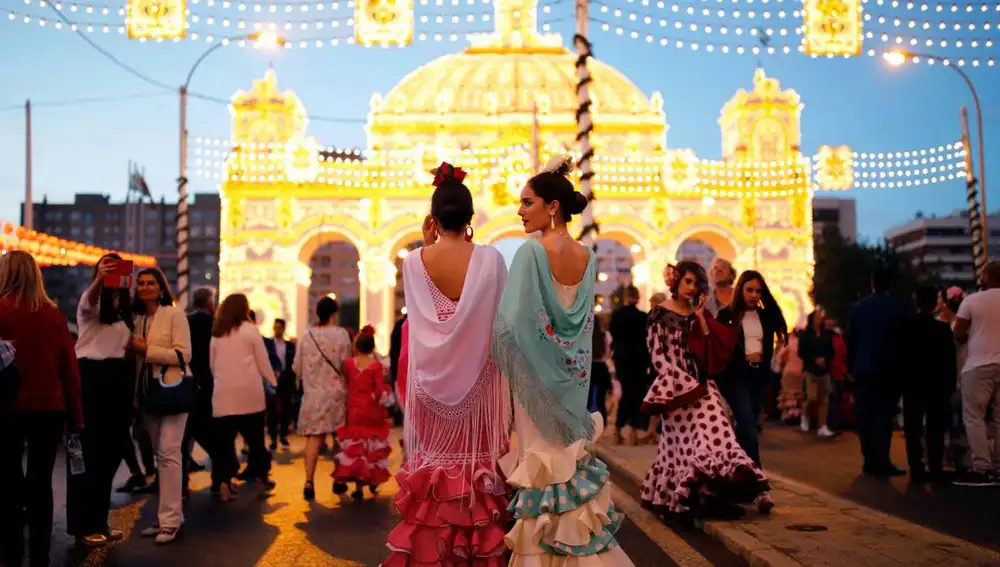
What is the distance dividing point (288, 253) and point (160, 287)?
3151cm

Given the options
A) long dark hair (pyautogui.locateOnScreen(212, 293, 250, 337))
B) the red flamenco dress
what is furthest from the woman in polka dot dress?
long dark hair (pyautogui.locateOnScreen(212, 293, 250, 337))

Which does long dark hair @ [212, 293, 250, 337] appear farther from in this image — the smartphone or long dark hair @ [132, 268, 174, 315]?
the smartphone

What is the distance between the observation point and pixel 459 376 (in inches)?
203

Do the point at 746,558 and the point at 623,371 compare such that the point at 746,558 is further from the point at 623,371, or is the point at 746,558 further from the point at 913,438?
the point at 623,371

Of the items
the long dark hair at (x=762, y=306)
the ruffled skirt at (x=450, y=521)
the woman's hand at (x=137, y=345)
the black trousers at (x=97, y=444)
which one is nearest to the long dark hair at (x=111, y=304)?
the woman's hand at (x=137, y=345)

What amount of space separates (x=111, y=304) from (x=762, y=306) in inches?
199

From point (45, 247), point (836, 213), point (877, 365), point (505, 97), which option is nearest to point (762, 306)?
point (877, 365)

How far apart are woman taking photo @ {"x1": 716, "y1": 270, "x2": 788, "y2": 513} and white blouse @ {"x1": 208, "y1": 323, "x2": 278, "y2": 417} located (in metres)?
4.05

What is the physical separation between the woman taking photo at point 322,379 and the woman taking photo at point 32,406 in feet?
13.6

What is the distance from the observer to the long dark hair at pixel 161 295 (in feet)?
26.5

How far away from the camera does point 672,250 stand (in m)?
39.5

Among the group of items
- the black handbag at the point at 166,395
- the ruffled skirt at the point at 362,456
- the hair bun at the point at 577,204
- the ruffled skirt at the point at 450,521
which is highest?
the hair bun at the point at 577,204

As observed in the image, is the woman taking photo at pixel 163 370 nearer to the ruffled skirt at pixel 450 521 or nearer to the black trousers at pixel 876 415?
the ruffled skirt at pixel 450 521

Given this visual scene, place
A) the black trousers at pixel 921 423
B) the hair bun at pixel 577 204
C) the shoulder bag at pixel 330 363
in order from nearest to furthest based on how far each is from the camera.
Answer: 1. the hair bun at pixel 577 204
2. the black trousers at pixel 921 423
3. the shoulder bag at pixel 330 363
